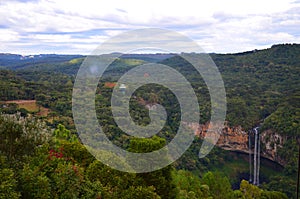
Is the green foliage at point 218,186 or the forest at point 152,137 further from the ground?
the forest at point 152,137

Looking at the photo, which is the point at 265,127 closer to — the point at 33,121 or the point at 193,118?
the point at 193,118

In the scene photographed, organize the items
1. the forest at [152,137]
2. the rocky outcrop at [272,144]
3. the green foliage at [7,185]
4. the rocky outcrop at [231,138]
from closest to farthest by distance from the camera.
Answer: the green foliage at [7,185] < the forest at [152,137] < the rocky outcrop at [272,144] < the rocky outcrop at [231,138]

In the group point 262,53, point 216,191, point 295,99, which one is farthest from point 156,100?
point 262,53

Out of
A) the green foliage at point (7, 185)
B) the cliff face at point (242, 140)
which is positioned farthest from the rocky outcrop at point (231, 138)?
the green foliage at point (7, 185)

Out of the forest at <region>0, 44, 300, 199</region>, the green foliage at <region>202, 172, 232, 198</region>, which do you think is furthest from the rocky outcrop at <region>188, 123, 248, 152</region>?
the green foliage at <region>202, 172, 232, 198</region>

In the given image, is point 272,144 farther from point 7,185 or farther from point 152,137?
point 7,185

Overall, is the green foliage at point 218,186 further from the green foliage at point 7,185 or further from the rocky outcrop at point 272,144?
the rocky outcrop at point 272,144

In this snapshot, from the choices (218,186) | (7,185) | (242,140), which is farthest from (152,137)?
(242,140)

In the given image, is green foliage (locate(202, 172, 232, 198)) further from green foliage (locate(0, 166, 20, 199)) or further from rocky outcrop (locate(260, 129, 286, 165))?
rocky outcrop (locate(260, 129, 286, 165))
